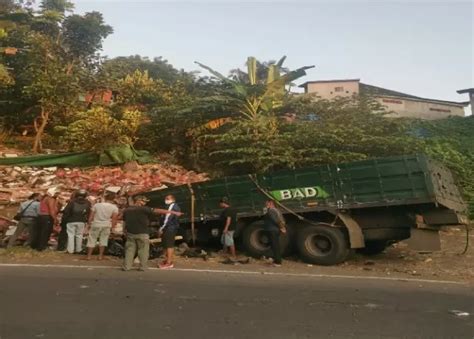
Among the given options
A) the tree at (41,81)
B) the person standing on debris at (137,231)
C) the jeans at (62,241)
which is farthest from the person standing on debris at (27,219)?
the tree at (41,81)

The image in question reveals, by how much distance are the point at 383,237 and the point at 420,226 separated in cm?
86

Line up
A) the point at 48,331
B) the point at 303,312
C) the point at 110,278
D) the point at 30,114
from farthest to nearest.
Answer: the point at 30,114 → the point at 110,278 → the point at 303,312 → the point at 48,331

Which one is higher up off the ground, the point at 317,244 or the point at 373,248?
the point at 317,244

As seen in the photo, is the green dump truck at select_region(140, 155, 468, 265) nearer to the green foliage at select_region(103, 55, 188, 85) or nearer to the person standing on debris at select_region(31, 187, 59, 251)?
the person standing on debris at select_region(31, 187, 59, 251)

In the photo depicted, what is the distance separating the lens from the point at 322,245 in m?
11.2

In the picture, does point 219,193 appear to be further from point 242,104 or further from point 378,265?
point 242,104

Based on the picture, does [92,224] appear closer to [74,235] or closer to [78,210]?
[78,210]

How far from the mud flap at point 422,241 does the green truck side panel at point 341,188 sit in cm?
70

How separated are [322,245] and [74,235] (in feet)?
19.1

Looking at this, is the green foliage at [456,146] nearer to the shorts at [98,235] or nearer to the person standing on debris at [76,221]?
the shorts at [98,235]

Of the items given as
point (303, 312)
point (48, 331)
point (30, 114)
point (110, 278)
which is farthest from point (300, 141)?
point (30, 114)

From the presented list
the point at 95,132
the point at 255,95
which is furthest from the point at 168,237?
the point at 95,132

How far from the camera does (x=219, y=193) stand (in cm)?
1232

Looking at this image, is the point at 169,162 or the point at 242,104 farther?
the point at 169,162
